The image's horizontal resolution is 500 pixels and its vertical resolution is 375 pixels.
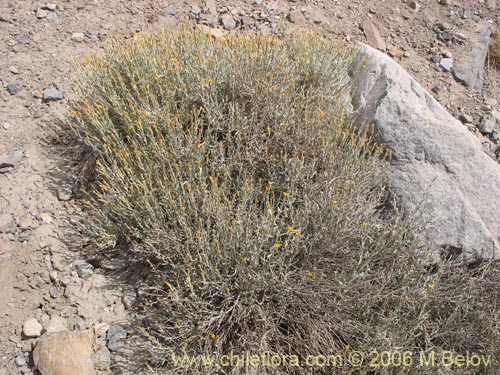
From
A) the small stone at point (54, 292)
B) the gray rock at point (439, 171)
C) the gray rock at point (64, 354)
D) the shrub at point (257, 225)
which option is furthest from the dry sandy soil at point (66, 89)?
the gray rock at point (439, 171)

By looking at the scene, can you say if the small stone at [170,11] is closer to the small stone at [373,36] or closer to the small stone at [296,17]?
the small stone at [296,17]

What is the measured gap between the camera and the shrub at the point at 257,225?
2797 millimetres

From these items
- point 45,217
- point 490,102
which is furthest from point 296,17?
point 45,217

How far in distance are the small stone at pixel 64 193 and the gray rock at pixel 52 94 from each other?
1.09m

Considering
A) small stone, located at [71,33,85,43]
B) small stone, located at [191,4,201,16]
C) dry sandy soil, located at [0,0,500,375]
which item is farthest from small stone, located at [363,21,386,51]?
small stone, located at [71,33,85,43]

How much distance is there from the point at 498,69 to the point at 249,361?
17.1ft

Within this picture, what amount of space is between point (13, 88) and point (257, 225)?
9.87 ft

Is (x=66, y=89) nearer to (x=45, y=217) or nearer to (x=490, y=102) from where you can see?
(x=45, y=217)

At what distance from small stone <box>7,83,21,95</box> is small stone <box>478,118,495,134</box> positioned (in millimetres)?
5111

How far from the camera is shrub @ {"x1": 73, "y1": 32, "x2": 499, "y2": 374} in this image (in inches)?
110

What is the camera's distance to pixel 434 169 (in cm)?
350

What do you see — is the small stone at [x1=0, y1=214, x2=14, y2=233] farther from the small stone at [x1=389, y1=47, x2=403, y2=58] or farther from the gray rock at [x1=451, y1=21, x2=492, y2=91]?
the gray rock at [x1=451, y1=21, x2=492, y2=91]

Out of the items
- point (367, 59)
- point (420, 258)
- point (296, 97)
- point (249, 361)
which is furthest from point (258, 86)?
point (249, 361)

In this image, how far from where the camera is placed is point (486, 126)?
4.89m
